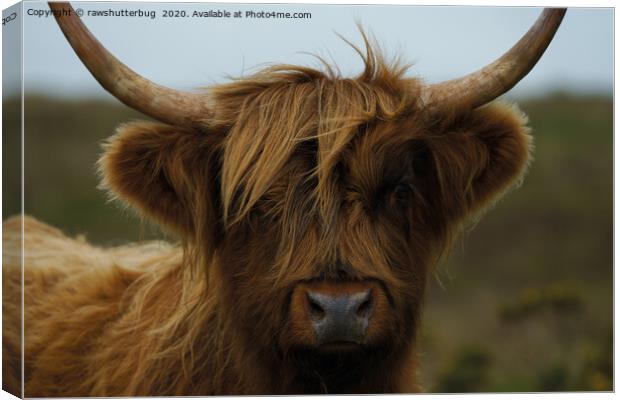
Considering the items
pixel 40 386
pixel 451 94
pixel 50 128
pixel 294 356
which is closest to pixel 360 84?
pixel 451 94

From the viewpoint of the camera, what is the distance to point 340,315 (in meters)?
3.50

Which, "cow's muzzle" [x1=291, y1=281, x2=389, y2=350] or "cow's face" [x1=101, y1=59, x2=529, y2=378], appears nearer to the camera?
"cow's muzzle" [x1=291, y1=281, x2=389, y2=350]

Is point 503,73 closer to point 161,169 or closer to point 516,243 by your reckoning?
point 161,169

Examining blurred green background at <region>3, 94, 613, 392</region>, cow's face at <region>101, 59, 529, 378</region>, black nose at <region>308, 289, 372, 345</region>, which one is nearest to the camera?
black nose at <region>308, 289, 372, 345</region>

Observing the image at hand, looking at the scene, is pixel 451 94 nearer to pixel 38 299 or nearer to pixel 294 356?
pixel 294 356

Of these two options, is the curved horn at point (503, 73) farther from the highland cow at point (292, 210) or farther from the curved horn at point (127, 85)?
the curved horn at point (127, 85)

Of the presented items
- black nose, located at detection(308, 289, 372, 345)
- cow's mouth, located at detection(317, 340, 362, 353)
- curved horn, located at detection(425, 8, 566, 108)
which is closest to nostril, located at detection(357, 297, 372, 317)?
black nose, located at detection(308, 289, 372, 345)

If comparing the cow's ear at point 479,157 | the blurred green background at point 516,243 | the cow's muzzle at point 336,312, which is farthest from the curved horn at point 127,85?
the cow's ear at point 479,157

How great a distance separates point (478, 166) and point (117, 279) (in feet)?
5.08

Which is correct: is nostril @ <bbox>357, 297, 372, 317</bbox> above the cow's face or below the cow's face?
below

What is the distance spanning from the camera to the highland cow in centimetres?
370

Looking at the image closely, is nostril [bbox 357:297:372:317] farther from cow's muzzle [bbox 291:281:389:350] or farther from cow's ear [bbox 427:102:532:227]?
cow's ear [bbox 427:102:532:227]

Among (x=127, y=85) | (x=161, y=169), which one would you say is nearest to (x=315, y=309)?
(x=161, y=169)

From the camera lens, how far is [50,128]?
10695 mm
